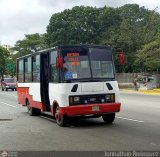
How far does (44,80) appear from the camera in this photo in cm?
1778

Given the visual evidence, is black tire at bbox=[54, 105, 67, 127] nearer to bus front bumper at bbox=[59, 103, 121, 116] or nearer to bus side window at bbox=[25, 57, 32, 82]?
bus front bumper at bbox=[59, 103, 121, 116]

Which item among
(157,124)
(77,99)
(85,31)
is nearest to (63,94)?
(77,99)

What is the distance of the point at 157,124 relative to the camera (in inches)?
604

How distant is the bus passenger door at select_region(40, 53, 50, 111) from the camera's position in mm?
17484

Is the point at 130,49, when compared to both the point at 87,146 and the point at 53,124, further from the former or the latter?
the point at 87,146

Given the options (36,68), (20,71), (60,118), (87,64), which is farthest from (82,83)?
(20,71)

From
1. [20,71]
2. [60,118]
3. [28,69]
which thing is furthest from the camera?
[20,71]

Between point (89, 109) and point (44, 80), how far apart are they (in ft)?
10.8

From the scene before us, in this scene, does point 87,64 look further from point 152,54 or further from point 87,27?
point 87,27

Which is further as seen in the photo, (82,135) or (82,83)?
(82,83)

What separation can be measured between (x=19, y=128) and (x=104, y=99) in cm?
299

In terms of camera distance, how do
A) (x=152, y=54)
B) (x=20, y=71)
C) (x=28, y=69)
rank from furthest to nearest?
(x=152, y=54) → (x=20, y=71) → (x=28, y=69)

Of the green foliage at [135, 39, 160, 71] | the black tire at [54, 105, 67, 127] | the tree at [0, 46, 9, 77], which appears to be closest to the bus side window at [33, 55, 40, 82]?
the black tire at [54, 105, 67, 127]

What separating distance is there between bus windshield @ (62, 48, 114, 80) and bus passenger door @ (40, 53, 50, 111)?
2.11 m
